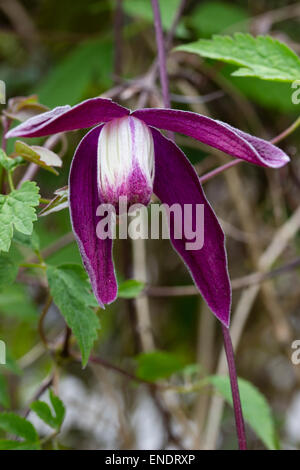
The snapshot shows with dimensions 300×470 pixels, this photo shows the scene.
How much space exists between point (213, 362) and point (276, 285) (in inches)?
8.9

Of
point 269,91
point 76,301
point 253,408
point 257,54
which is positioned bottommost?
point 253,408

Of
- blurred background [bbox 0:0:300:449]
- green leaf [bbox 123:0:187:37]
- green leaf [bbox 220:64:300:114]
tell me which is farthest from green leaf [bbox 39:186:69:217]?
green leaf [bbox 220:64:300:114]

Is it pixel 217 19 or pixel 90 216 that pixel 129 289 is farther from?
pixel 217 19

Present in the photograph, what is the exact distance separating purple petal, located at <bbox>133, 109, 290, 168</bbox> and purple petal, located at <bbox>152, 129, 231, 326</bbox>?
3 centimetres

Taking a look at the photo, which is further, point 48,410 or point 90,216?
point 48,410

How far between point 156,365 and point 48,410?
30 cm

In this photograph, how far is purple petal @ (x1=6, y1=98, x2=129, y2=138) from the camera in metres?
0.43

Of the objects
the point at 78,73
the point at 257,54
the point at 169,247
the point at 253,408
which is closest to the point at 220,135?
the point at 257,54

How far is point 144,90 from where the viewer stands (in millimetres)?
855

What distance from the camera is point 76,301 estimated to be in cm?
54

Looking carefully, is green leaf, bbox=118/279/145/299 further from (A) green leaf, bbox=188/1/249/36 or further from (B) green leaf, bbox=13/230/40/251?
(A) green leaf, bbox=188/1/249/36

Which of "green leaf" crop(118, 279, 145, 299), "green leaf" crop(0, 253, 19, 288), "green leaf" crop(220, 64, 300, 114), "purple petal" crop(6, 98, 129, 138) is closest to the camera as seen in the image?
"purple petal" crop(6, 98, 129, 138)
